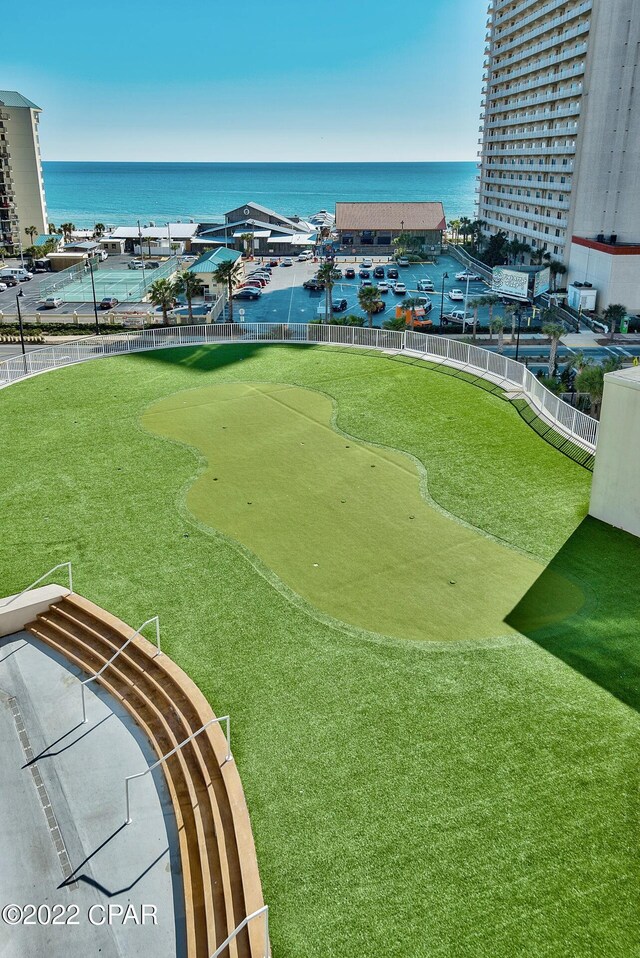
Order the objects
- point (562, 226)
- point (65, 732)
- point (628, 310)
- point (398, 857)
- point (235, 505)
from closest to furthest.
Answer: point (398, 857), point (65, 732), point (235, 505), point (628, 310), point (562, 226)

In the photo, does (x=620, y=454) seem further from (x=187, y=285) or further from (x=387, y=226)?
(x=387, y=226)

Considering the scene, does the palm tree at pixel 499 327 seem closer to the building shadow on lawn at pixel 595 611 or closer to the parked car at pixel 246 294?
the parked car at pixel 246 294

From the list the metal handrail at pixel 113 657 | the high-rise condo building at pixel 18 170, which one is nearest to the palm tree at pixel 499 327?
the metal handrail at pixel 113 657

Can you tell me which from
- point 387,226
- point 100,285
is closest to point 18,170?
point 100,285

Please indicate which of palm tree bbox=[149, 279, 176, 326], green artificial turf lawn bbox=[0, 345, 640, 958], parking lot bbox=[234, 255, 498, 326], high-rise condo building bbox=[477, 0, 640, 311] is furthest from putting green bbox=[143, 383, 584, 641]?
high-rise condo building bbox=[477, 0, 640, 311]

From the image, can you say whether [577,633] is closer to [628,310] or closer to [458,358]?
[458,358]

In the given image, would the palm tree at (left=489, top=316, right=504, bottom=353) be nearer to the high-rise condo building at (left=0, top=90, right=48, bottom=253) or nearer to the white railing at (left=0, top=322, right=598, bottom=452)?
the white railing at (left=0, top=322, right=598, bottom=452)

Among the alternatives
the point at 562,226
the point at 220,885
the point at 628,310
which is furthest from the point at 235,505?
the point at 562,226
